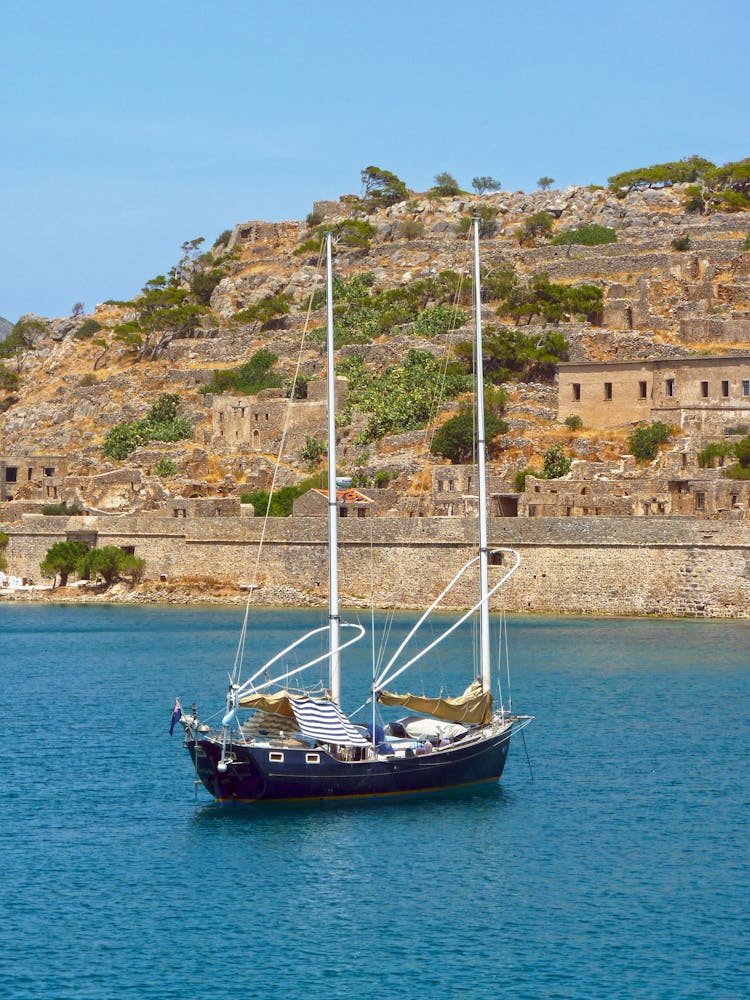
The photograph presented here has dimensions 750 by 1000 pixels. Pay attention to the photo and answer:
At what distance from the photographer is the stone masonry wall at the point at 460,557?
157ft

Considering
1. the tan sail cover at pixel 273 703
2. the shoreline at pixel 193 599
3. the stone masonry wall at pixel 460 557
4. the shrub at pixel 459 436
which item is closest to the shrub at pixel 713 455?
the stone masonry wall at pixel 460 557

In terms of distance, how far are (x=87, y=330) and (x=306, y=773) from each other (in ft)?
245

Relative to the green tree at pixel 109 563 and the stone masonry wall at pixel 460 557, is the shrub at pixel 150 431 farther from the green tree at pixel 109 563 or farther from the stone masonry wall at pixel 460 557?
the green tree at pixel 109 563

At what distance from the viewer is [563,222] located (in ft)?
293

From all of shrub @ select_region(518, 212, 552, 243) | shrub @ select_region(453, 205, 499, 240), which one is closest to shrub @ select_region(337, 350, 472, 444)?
shrub @ select_region(518, 212, 552, 243)

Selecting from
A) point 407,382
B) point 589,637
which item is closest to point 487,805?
point 589,637

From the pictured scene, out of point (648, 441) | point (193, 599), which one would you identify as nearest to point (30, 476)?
point (193, 599)

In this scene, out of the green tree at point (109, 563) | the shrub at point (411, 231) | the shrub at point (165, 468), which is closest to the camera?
the green tree at point (109, 563)

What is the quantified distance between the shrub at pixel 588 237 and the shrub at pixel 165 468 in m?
25.1

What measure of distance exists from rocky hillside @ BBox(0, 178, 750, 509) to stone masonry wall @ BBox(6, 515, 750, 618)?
399 cm

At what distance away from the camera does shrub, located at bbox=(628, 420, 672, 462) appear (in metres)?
57.2

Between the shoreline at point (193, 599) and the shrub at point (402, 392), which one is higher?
the shrub at point (402, 392)

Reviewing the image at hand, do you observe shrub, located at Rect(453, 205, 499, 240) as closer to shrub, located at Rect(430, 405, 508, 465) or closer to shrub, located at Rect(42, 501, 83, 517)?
shrub, located at Rect(430, 405, 508, 465)

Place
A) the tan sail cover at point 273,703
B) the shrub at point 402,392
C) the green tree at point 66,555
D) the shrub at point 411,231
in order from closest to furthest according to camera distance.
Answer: the tan sail cover at point 273,703, the green tree at point 66,555, the shrub at point 402,392, the shrub at point 411,231
